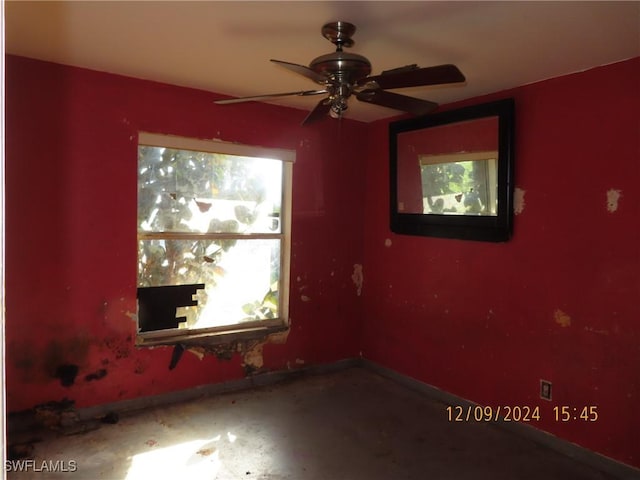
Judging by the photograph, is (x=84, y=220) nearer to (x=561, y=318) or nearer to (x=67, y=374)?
(x=67, y=374)

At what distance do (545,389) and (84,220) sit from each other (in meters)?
3.12

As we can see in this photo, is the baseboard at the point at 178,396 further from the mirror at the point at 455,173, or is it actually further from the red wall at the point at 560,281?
the mirror at the point at 455,173

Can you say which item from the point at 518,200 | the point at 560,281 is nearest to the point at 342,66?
the point at 518,200

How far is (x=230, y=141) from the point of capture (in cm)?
341

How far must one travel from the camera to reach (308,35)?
2.20 meters

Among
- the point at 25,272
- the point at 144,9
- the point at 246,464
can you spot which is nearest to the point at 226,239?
the point at 25,272

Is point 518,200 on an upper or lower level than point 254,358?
upper

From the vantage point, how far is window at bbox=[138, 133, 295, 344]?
3227 mm

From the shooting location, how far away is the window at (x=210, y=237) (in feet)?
10.6

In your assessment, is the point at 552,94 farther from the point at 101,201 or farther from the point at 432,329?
the point at 101,201

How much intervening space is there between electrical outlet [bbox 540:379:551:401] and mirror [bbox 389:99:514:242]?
3.09 ft

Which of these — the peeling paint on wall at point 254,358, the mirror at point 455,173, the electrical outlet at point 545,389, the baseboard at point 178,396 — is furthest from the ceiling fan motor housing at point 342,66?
the baseboard at point 178,396

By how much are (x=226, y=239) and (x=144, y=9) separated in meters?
1.85

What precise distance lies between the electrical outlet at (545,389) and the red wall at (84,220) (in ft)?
7.08
